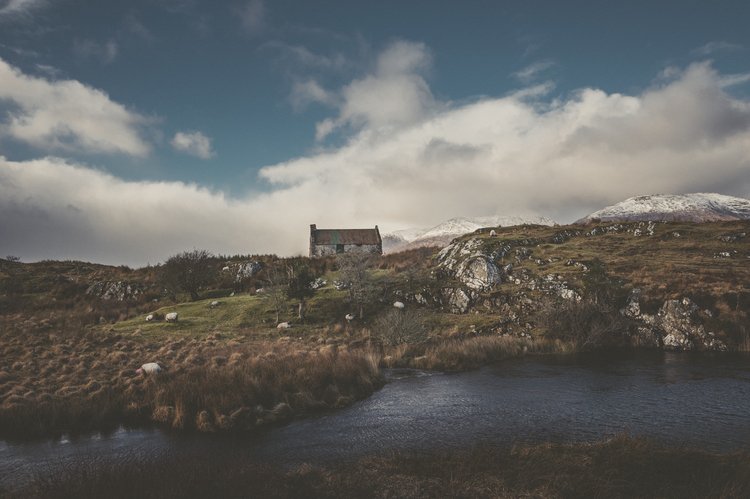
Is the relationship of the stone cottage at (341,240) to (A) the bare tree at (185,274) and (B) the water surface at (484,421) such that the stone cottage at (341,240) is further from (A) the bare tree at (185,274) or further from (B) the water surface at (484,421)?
(B) the water surface at (484,421)

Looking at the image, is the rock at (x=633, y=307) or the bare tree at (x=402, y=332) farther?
the rock at (x=633, y=307)

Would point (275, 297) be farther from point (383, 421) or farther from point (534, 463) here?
point (534, 463)

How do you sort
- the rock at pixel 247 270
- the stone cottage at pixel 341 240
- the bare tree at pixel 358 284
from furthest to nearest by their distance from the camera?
the stone cottage at pixel 341 240 → the rock at pixel 247 270 → the bare tree at pixel 358 284

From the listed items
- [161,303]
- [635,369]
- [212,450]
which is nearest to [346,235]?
[161,303]

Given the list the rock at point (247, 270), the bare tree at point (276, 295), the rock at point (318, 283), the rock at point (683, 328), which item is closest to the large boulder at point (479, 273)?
the rock at point (683, 328)

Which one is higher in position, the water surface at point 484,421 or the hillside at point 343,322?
the hillside at point 343,322

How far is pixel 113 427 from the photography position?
1630 cm

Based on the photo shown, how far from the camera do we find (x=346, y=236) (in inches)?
3570

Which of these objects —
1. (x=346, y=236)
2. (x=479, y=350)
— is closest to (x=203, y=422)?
(x=479, y=350)

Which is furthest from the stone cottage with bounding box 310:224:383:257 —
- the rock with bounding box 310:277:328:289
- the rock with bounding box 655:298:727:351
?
the rock with bounding box 655:298:727:351

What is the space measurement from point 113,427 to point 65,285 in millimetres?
50122

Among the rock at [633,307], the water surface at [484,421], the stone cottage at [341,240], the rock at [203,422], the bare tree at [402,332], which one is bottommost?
the water surface at [484,421]

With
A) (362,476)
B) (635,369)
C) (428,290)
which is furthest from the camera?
(428,290)

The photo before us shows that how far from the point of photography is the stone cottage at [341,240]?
88125 mm
